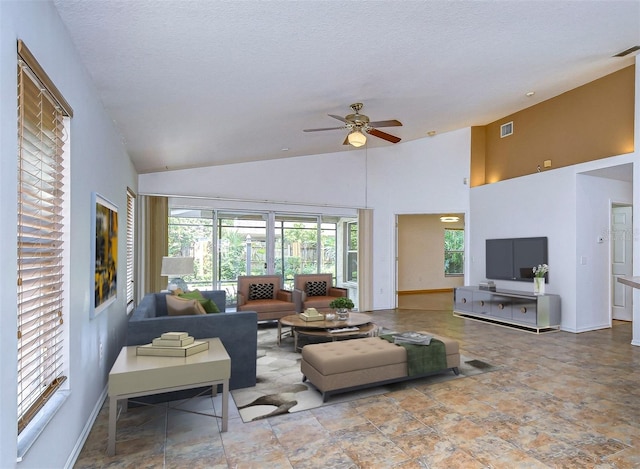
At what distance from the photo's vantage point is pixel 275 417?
9.89ft

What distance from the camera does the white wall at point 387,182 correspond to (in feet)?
25.7

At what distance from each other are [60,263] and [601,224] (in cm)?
747

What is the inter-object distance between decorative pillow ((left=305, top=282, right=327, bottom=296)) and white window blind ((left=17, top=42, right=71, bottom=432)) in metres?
4.95

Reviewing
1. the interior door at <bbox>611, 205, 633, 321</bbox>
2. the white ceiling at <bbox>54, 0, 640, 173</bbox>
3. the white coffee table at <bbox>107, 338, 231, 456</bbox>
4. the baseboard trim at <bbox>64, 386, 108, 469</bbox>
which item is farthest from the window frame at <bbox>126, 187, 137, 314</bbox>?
the interior door at <bbox>611, 205, 633, 321</bbox>

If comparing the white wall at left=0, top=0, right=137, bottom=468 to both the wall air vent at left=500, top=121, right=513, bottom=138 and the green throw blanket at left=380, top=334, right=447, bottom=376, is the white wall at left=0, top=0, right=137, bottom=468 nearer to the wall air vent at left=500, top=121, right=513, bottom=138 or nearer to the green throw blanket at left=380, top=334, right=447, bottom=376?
the green throw blanket at left=380, top=334, right=447, bottom=376

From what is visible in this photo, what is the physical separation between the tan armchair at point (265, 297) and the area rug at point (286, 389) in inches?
53.2

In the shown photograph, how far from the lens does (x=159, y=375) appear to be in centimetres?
255

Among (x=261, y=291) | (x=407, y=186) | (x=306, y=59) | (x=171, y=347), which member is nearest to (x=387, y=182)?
(x=407, y=186)

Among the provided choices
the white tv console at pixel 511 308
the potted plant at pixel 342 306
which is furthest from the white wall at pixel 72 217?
the white tv console at pixel 511 308

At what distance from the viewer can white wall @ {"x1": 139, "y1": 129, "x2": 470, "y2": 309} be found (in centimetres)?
784

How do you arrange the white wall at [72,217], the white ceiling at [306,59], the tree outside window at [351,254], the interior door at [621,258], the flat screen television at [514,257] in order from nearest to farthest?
the white wall at [72,217] < the white ceiling at [306,59] < the flat screen television at [514,257] < the interior door at [621,258] < the tree outside window at [351,254]

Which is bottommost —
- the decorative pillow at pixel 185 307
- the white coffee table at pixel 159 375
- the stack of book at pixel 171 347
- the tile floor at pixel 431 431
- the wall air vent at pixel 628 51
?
the tile floor at pixel 431 431

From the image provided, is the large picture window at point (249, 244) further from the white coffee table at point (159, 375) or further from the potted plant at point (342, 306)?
the white coffee table at point (159, 375)

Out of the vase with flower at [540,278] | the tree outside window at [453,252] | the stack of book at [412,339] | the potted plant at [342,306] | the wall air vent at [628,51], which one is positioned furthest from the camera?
the tree outside window at [453,252]
